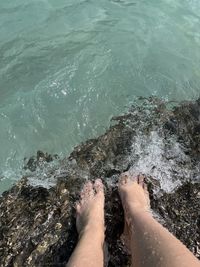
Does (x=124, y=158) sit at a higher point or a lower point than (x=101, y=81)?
higher

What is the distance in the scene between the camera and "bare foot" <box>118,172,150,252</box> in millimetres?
3633

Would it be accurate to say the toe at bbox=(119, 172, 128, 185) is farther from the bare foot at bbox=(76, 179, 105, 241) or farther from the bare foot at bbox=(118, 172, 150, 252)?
the bare foot at bbox=(76, 179, 105, 241)

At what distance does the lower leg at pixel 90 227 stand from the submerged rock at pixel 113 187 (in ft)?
0.33

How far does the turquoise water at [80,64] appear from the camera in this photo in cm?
562

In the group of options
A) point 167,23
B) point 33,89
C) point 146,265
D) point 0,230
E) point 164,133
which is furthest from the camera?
point 167,23

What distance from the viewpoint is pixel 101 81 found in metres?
6.43

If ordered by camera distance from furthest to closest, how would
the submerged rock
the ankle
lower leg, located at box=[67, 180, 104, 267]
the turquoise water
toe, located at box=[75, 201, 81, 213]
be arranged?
the turquoise water < toe, located at box=[75, 201, 81, 213] < the submerged rock < the ankle < lower leg, located at box=[67, 180, 104, 267]

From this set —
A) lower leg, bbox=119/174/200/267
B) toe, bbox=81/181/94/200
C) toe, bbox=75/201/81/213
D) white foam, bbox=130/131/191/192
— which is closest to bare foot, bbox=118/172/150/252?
lower leg, bbox=119/174/200/267

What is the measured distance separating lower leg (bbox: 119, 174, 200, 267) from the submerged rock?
19 centimetres

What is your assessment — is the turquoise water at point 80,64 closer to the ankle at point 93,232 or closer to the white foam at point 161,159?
the white foam at point 161,159

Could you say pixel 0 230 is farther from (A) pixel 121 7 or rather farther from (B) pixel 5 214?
(A) pixel 121 7

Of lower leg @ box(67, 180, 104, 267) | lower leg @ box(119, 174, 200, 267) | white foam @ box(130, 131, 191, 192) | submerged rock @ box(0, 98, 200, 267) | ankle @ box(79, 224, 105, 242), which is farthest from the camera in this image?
white foam @ box(130, 131, 191, 192)

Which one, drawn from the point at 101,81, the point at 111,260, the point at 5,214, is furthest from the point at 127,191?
the point at 101,81

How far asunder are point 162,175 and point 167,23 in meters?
4.75
